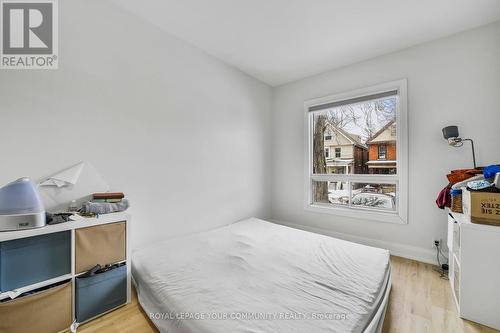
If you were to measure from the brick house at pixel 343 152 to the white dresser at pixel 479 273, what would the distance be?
4.85 ft

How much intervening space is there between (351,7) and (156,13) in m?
1.87

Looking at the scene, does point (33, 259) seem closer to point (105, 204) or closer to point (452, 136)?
point (105, 204)

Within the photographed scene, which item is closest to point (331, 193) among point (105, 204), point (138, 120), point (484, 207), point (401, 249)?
point (401, 249)

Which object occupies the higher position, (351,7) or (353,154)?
(351,7)

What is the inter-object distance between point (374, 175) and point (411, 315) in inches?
66.2

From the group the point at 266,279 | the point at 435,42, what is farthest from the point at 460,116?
the point at 266,279

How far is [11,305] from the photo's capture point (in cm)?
117

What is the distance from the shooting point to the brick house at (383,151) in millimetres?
2709

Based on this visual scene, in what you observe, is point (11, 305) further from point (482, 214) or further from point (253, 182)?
point (482, 214)

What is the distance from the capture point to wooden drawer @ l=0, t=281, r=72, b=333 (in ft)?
3.85

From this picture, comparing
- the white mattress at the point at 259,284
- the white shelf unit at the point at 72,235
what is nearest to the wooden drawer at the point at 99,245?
the white shelf unit at the point at 72,235

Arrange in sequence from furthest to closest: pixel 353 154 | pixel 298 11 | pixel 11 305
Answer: pixel 353 154, pixel 298 11, pixel 11 305

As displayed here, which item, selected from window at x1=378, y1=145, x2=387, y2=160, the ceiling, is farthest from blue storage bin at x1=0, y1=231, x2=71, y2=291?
window at x1=378, y1=145, x2=387, y2=160

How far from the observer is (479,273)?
1.50m
